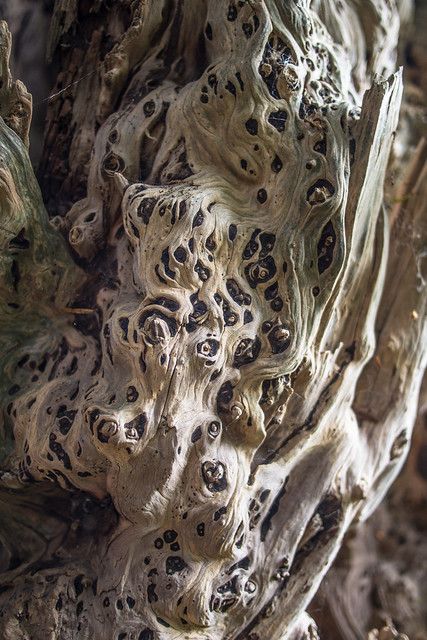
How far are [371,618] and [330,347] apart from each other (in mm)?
789

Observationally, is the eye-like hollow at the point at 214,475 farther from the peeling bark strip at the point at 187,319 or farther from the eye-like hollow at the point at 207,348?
the eye-like hollow at the point at 207,348

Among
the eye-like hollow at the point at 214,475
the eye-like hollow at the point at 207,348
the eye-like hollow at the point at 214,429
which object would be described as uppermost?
the eye-like hollow at the point at 207,348

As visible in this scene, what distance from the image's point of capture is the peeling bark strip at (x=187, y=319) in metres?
1.13

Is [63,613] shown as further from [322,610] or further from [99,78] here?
[99,78]

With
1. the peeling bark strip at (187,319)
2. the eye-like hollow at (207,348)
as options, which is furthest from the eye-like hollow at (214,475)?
the eye-like hollow at (207,348)

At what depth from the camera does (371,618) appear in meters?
1.81

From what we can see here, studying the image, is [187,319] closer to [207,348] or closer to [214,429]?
[207,348]

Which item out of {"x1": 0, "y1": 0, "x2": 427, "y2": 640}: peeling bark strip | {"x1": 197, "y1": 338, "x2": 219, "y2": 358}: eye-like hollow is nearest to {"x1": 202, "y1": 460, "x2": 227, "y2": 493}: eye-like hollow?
{"x1": 0, "y1": 0, "x2": 427, "y2": 640}: peeling bark strip

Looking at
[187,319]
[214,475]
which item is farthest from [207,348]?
[214,475]

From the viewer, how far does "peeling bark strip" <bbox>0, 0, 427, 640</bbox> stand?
1.13 meters

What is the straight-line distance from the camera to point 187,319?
1.13 m

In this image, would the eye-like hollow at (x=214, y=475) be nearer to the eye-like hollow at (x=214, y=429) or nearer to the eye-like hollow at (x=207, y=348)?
the eye-like hollow at (x=214, y=429)

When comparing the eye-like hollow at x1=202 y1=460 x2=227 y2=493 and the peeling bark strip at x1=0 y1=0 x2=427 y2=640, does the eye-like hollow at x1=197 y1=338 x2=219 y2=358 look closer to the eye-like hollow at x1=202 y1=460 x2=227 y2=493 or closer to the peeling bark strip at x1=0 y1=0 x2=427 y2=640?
the peeling bark strip at x1=0 y1=0 x2=427 y2=640

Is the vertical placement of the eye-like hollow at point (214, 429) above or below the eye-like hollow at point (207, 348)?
below
